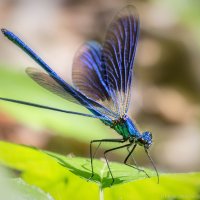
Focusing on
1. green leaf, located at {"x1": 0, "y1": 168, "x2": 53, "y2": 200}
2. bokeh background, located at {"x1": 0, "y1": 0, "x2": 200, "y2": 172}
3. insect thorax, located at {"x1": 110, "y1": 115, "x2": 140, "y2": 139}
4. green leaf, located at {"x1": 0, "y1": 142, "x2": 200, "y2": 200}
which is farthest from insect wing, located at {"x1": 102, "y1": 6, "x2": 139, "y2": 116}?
bokeh background, located at {"x1": 0, "y1": 0, "x2": 200, "y2": 172}

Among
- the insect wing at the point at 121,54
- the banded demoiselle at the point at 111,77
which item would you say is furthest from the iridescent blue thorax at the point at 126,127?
the insect wing at the point at 121,54

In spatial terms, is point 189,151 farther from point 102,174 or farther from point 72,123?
point 102,174

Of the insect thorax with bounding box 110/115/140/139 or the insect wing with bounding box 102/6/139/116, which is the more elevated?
the insect wing with bounding box 102/6/139/116

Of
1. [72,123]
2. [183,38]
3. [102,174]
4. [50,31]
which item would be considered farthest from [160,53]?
[102,174]

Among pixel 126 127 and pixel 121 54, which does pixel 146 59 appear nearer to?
pixel 121 54

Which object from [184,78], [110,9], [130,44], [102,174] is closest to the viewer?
[102,174]

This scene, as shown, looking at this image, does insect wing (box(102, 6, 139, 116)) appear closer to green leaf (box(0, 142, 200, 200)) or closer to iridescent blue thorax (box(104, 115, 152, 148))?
iridescent blue thorax (box(104, 115, 152, 148))

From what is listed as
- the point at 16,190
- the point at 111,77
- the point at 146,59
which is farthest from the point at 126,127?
the point at 146,59
